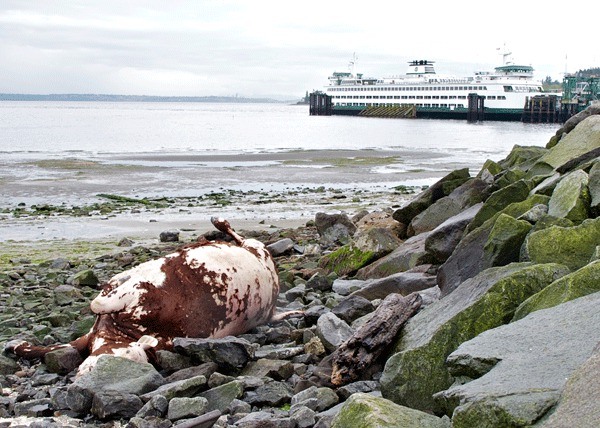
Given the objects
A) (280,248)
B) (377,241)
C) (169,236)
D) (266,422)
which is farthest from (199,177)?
(266,422)

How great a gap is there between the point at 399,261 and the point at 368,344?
11.6 ft

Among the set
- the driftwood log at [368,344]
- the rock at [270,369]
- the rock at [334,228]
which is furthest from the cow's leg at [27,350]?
the rock at [334,228]

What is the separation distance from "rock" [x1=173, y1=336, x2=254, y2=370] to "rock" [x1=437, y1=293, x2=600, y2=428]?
79.7 inches

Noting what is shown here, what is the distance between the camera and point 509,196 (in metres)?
7.56

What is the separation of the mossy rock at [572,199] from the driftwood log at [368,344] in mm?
1701

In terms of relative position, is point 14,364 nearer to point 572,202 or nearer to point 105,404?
point 105,404

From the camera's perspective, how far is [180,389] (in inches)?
193

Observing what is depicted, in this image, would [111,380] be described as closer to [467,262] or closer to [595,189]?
[467,262]

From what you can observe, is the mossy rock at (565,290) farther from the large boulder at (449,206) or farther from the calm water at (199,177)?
the calm water at (199,177)

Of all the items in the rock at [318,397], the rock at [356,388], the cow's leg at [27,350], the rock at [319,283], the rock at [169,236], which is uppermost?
the rock at [356,388]

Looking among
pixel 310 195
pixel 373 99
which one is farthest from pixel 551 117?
pixel 310 195

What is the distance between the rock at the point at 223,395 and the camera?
4805mm

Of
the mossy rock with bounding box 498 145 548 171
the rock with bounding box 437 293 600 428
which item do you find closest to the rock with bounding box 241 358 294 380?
the rock with bounding box 437 293 600 428

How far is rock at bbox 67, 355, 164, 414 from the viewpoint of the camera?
4996 mm
